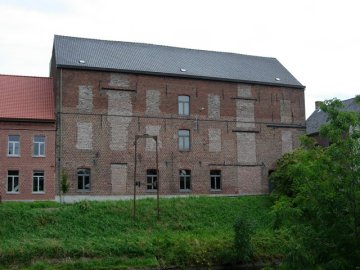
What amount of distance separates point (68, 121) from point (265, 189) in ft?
38.7

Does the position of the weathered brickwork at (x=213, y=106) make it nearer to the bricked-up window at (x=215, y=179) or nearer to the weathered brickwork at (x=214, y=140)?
the weathered brickwork at (x=214, y=140)

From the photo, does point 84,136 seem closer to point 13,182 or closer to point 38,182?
point 38,182

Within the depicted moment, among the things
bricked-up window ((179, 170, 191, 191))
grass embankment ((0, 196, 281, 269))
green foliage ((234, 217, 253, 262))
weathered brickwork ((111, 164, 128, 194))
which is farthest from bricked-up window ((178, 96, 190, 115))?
green foliage ((234, 217, 253, 262))

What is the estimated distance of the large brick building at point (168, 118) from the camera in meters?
25.2

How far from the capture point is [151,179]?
26266 mm

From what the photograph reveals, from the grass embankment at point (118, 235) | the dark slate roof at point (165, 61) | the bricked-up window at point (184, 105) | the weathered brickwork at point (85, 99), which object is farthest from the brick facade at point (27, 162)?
the bricked-up window at point (184, 105)

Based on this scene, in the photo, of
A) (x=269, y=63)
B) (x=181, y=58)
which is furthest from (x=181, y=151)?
(x=269, y=63)

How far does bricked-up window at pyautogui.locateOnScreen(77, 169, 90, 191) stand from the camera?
24914 mm

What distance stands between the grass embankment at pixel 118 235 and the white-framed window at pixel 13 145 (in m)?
3.45

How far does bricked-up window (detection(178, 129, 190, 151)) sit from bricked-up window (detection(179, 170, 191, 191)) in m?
1.26

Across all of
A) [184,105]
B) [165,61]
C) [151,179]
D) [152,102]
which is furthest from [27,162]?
[165,61]

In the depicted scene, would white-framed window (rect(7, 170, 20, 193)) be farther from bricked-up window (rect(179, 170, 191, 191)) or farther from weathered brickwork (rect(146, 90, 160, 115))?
bricked-up window (rect(179, 170, 191, 191))

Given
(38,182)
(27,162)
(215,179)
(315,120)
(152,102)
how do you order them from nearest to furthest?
1. (27,162)
2. (38,182)
3. (152,102)
4. (215,179)
5. (315,120)

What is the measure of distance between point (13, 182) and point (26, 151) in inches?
62.3
